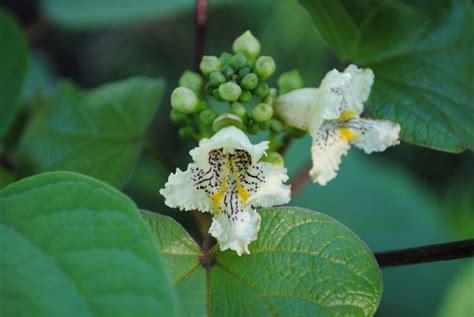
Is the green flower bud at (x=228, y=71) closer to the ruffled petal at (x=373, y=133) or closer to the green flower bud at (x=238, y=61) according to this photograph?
the green flower bud at (x=238, y=61)

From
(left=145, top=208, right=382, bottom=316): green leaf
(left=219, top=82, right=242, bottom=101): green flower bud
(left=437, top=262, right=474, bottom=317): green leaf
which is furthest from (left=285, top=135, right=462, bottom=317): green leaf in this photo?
(left=145, top=208, right=382, bottom=316): green leaf

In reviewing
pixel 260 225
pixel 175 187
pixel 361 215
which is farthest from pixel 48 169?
pixel 361 215

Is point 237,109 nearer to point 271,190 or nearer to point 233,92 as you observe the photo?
point 233,92

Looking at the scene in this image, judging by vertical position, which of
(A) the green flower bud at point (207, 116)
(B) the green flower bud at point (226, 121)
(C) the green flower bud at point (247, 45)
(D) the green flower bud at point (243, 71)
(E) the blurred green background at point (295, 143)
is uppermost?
(C) the green flower bud at point (247, 45)

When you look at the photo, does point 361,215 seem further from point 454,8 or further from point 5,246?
point 5,246

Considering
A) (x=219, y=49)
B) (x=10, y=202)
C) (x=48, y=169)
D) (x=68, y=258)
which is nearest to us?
(x=68, y=258)

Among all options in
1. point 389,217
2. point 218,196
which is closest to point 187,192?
point 218,196

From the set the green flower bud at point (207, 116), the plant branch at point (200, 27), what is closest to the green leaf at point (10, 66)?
the plant branch at point (200, 27)
